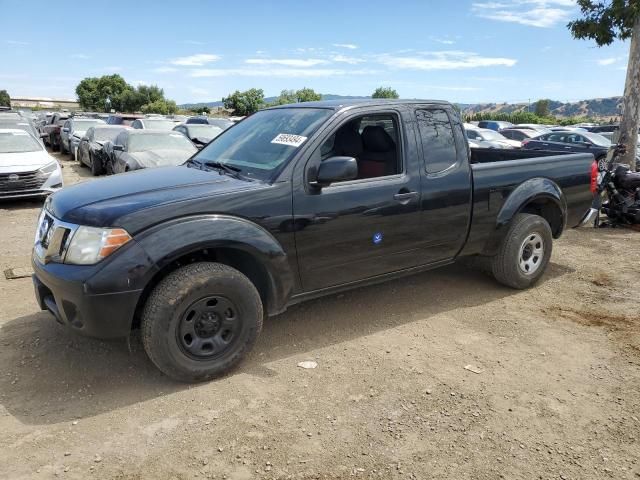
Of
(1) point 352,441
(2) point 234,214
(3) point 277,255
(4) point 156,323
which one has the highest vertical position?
(2) point 234,214

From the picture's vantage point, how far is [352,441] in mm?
2916

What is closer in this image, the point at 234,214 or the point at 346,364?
the point at 234,214

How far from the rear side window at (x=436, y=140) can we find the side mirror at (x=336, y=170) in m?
1.00

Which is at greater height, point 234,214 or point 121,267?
point 234,214

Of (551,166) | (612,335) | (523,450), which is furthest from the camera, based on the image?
(551,166)

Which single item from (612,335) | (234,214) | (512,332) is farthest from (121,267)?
(612,335)

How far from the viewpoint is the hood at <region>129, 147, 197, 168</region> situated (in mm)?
9836

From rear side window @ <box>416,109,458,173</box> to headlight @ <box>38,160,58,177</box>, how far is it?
26.1 feet

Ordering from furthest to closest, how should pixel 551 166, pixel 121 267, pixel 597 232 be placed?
1. pixel 597 232
2. pixel 551 166
3. pixel 121 267

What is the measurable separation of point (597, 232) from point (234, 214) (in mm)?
6768

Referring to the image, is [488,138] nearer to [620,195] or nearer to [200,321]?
[620,195]

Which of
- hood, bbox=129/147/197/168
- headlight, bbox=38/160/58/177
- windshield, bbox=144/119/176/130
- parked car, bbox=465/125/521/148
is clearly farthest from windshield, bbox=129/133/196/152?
parked car, bbox=465/125/521/148

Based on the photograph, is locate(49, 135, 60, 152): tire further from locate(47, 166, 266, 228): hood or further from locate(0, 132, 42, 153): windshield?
locate(47, 166, 266, 228): hood

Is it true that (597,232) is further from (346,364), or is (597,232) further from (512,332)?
(346,364)
